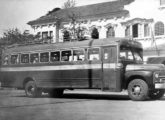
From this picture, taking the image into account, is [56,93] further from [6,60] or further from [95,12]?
[95,12]

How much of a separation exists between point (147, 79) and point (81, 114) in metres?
4.83

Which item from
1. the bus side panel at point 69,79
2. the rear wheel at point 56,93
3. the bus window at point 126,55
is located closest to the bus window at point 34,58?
the bus side panel at point 69,79

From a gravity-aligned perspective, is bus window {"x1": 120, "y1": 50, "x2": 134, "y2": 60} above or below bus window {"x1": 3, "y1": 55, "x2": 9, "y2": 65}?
above

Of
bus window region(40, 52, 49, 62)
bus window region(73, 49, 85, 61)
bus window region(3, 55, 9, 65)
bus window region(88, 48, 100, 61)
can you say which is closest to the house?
bus window region(3, 55, 9, 65)

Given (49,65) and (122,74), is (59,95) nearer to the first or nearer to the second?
(49,65)

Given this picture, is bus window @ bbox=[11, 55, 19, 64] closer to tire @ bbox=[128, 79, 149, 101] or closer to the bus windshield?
the bus windshield

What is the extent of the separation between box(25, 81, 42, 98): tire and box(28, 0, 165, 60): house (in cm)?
1251

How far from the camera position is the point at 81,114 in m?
10.1

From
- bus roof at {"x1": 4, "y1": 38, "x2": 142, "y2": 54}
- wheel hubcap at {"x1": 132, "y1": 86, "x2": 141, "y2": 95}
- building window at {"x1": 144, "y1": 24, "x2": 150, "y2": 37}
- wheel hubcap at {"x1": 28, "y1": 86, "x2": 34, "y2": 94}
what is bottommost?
wheel hubcap at {"x1": 28, "y1": 86, "x2": 34, "y2": 94}

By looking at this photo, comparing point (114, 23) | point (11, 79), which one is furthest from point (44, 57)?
point (114, 23)

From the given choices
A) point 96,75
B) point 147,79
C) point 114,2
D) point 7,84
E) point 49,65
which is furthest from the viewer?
point 114,2

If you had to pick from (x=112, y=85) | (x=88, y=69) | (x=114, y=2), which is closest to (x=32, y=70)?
(x=88, y=69)

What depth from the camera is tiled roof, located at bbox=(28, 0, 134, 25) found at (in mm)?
35438

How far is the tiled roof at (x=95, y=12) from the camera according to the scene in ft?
116
